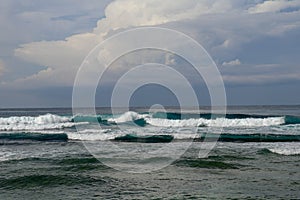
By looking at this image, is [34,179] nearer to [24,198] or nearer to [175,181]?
[24,198]

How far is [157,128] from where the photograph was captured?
45000 mm

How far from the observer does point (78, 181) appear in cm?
1647

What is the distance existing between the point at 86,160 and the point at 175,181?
713 centimetres

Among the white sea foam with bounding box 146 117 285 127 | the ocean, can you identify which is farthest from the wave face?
the ocean

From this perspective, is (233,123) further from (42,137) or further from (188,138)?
(42,137)

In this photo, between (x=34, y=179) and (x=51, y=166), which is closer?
(x=34, y=179)

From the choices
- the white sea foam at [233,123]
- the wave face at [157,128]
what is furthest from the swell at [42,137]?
the white sea foam at [233,123]

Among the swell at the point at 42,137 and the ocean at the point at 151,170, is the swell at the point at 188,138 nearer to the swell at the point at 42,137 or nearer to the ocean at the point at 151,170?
the swell at the point at 42,137

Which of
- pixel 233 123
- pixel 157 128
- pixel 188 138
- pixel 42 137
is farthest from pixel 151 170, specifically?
pixel 233 123

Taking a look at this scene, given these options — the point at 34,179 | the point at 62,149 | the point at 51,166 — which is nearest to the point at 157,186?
the point at 34,179

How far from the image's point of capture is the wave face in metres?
34.1

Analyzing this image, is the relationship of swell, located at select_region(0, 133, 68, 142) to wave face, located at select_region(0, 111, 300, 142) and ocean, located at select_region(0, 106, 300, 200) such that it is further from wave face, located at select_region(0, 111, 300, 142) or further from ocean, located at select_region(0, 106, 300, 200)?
ocean, located at select_region(0, 106, 300, 200)

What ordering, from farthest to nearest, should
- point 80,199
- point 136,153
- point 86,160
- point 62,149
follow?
point 62,149, point 136,153, point 86,160, point 80,199

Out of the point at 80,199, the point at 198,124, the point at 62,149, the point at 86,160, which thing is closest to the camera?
the point at 80,199
